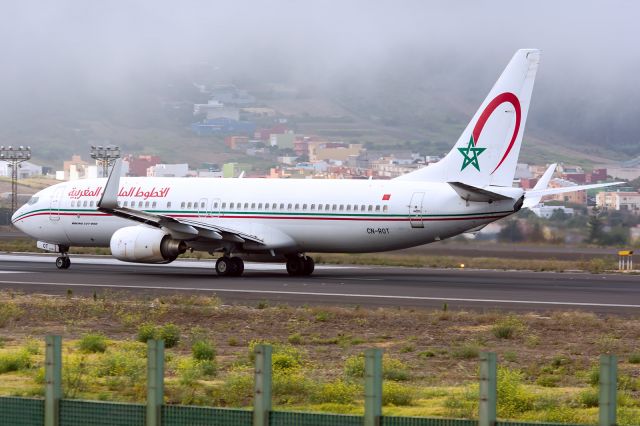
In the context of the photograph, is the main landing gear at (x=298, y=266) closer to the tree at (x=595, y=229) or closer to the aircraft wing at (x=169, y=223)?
the aircraft wing at (x=169, y=223)

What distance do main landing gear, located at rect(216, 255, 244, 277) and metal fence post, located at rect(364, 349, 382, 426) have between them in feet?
112

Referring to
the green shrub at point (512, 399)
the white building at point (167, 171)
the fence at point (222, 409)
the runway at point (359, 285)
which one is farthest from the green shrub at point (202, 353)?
the white building at point (167, 171)

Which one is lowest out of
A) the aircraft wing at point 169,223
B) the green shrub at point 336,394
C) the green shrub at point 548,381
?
the green shrub at point 548,381

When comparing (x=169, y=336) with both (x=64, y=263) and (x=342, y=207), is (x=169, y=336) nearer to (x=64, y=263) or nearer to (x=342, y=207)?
(x=342, y=207)

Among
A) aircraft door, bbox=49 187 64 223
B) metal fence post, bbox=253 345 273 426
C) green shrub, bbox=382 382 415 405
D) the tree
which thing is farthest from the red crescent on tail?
metal fence post, bbox=253 345 273 426

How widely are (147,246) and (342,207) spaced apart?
23.1ft

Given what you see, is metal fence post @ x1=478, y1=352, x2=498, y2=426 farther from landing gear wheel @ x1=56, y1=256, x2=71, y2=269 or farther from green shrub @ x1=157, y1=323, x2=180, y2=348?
landing gear wheel @ x1=56, y1=256, x2=71, y2=269

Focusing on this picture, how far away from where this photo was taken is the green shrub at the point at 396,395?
1691cm

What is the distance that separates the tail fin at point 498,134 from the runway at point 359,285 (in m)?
3.82

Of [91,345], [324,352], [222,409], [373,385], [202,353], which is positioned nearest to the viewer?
[373,385]

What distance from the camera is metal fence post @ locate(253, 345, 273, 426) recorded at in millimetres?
11258

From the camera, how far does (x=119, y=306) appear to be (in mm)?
31734

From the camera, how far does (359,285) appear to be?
41312 mm

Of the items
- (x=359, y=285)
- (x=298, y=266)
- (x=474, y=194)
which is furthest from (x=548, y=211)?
(x=359, y=285)
